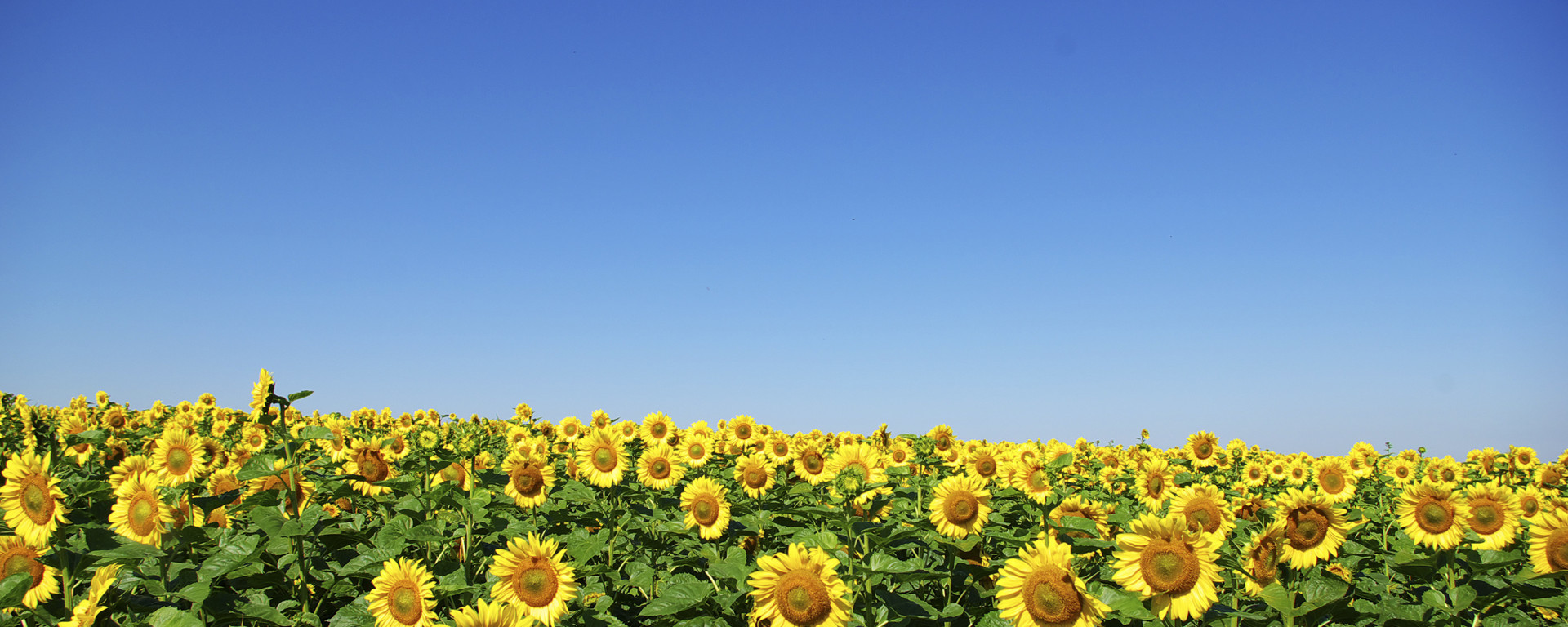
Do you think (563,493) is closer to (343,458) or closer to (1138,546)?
(343,458)

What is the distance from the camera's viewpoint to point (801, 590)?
158 inches

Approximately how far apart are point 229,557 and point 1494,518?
8.79 m

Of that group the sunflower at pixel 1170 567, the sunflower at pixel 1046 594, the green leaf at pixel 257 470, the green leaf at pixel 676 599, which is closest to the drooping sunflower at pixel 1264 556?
the sunflower at pixel 1170 567

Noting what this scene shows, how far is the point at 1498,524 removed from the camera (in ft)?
19.6

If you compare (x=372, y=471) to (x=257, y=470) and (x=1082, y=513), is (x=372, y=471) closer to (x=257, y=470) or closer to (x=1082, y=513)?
(x=257, y=470)

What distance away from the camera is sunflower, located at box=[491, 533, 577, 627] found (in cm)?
443

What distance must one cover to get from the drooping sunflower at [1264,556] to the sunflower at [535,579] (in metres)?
4.11

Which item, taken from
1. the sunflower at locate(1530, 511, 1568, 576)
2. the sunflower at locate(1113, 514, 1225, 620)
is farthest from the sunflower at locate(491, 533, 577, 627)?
the sunflower at locate(1530, 511, 1568, 576)

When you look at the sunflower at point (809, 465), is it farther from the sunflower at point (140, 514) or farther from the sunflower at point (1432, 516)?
the sunflower at point (140, 514)

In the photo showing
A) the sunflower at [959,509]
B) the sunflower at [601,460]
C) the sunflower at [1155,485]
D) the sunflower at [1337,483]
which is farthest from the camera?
the sunflower at [1337,483]

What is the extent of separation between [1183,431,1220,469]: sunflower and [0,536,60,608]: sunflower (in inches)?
532

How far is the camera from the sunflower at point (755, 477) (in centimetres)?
743

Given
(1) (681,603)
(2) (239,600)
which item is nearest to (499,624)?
(1) (681,603)

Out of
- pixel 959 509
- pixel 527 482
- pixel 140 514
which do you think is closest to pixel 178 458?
pixel 140 514
